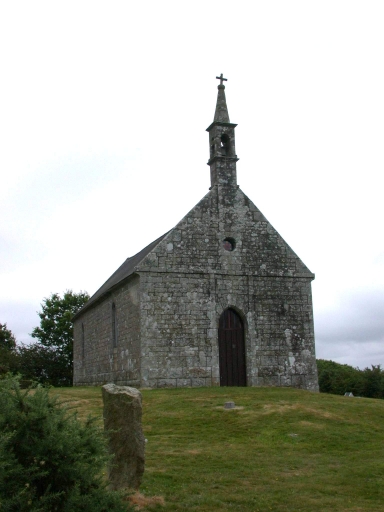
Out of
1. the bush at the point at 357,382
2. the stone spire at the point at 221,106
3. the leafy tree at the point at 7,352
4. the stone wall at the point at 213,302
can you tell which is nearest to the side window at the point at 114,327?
the stone wall at the point at 213,302

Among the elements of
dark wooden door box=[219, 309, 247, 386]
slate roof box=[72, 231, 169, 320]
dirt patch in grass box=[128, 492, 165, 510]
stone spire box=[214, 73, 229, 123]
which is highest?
stone spire box=[214, 73, 229, 123]

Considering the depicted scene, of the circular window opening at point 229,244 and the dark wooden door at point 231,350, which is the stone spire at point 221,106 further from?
the dark wooden door at point 231,350

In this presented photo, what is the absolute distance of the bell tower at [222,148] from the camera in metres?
23.9

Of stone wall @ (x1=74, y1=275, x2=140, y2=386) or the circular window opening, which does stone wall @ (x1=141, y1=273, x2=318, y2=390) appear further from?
the circular window opening

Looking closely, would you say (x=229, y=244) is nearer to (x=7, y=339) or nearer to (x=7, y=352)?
(x=7, y=352)

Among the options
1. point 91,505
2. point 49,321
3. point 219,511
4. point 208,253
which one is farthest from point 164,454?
point 49,321

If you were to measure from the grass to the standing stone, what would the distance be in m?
0.59

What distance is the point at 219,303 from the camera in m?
22.5

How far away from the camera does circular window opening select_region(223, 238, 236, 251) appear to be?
2312 centimetres

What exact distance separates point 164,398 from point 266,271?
24.8ft

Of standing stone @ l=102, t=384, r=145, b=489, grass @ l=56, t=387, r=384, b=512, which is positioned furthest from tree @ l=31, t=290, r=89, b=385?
standing stone @ l=102, t=384, r=145, b=489

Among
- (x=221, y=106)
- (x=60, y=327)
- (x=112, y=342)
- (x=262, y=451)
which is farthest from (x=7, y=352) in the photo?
(x=262, y=451)

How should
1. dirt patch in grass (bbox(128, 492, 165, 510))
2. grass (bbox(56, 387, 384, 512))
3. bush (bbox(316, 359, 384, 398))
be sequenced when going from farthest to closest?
bush (bbox(316, 359, 384, 398)) → grass (bbox(56, 387, 384, 512)) → dirt patch in grass (bbox(128, 492, 165, 510))

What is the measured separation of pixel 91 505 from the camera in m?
6.67
